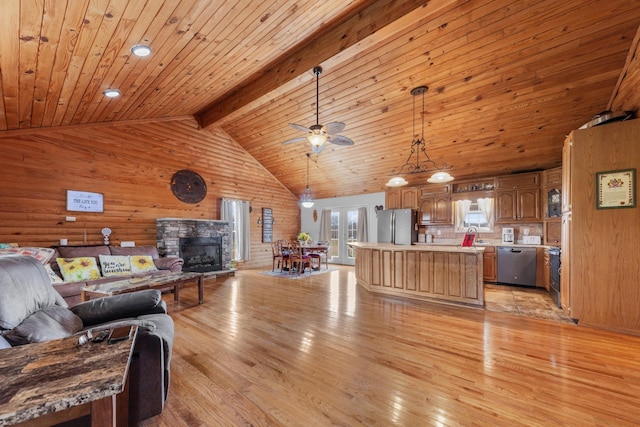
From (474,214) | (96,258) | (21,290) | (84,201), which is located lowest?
→ (96,258)

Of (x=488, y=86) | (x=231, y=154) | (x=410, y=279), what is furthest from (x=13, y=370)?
(x=231, y=154)

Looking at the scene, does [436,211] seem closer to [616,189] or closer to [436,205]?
[436,205]

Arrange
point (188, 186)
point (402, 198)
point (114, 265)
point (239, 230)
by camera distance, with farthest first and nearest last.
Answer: point (239, 230)
point (402, 198)
point (188, 186)
point (114, 265)

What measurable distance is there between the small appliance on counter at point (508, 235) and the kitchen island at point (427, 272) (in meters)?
2.24

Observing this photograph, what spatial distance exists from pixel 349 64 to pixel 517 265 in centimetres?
503

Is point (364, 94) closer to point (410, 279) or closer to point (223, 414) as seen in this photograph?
point (410, 279)

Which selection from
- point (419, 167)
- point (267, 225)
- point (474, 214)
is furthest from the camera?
point (267, 225)

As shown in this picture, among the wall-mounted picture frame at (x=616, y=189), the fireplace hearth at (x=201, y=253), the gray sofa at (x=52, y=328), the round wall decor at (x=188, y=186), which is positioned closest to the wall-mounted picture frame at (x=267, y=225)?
the fireplace hearth at (x=201, y=253)

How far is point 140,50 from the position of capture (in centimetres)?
290

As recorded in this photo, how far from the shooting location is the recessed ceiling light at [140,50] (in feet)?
9.34

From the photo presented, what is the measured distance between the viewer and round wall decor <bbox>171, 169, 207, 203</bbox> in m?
6.44

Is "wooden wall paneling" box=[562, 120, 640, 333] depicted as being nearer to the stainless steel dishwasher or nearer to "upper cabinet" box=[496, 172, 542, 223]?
the stainless steel dishwasher

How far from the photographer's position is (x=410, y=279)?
4.69 m

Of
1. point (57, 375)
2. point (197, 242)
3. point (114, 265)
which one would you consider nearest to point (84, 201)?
point (114, 265)
